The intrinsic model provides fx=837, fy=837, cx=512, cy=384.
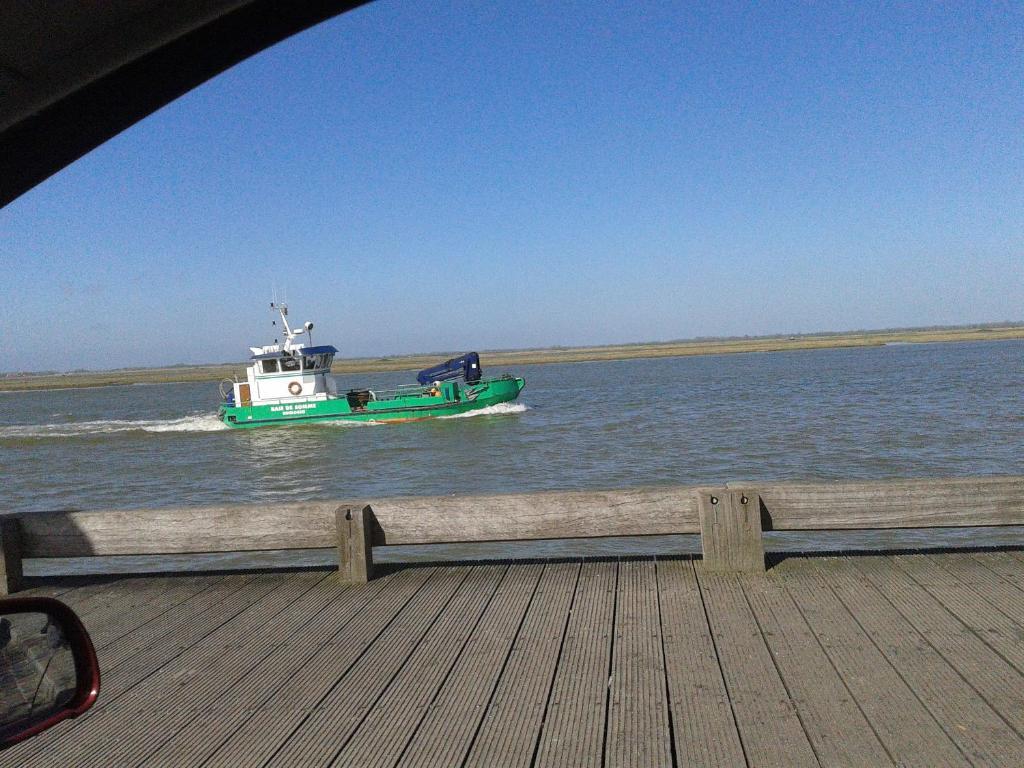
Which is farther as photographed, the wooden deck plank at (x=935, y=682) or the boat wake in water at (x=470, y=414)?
the boat wake in water at (x=470, y=414)

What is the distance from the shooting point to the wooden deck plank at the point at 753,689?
265 centimetres

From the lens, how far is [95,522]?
16.1 feet

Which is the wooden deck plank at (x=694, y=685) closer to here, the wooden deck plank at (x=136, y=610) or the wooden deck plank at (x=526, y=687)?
the wooden deck plank at (x=526, y=687)

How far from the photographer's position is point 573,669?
135 inches

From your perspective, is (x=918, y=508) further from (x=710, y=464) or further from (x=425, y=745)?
(x=710, y=464)

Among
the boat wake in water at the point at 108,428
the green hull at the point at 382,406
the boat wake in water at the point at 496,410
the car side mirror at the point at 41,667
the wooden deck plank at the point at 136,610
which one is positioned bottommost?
the boat wake in water at the point at 108,428

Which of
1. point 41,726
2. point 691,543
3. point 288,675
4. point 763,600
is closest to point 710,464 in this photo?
point 691,543

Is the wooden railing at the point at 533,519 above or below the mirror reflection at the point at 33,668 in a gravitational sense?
below

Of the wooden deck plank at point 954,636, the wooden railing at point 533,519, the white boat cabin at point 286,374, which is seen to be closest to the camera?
the wooden deck plank at point 954,636

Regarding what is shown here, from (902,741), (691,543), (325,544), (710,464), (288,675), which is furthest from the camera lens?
(710,464)

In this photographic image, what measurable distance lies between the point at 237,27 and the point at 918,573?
170 inches

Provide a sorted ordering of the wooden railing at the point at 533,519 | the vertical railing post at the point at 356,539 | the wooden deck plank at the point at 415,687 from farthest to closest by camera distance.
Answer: the vertical railing post at the point at 356,539
the wooden railing at the point at 533,519
the wooden deck plank at the point at 415,687

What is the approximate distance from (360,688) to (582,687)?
2.93 feet

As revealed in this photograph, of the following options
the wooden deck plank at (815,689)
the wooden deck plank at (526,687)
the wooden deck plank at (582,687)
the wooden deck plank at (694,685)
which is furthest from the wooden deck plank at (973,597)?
the wooden deck plank at (526,687)
